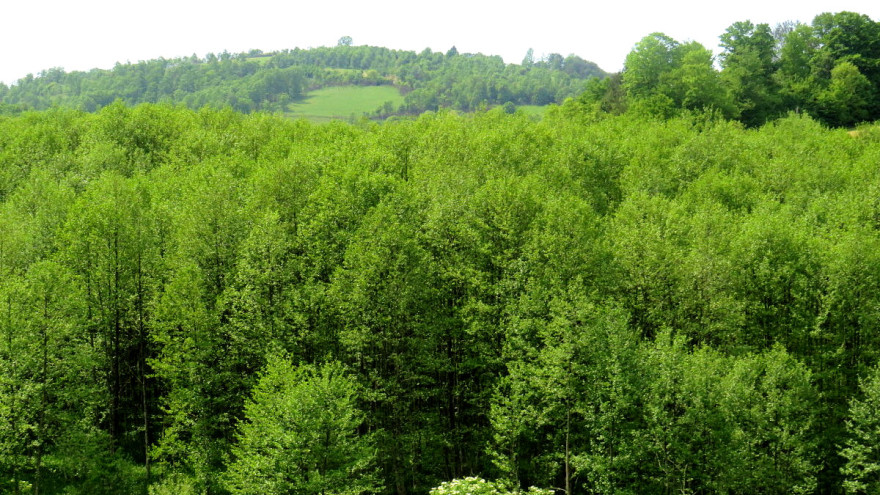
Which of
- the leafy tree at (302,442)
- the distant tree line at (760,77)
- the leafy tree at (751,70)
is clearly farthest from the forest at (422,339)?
the leafy tree at (751,70)

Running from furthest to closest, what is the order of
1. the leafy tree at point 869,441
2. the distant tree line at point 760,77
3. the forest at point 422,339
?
the distant tree line at point 760,77 < the leafy tree at point 869,441 < the forest at point 422,339

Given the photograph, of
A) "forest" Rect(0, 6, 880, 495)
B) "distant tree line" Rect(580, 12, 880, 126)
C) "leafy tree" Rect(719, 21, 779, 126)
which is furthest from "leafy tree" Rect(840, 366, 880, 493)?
"leafy tree" Rect(719, 21, 779, 126)

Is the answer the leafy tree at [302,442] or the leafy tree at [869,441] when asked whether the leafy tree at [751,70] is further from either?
the leafy tree at [302,442]

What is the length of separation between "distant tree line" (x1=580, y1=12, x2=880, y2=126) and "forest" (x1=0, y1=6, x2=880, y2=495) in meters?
70.5

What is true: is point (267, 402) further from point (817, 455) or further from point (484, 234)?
point (817, 455)

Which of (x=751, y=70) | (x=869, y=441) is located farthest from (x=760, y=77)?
(x=869, y=441)

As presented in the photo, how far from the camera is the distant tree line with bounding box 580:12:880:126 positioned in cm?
13212

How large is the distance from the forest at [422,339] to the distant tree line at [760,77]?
70.5 metres

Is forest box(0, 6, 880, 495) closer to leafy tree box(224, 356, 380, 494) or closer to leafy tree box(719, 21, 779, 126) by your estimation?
leafy tree box(224, 356, 380, 494)

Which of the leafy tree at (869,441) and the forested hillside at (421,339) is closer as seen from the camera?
the forested hillside at (421,339)

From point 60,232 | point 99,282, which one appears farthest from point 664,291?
point 60,232

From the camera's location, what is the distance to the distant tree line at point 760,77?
5202 inches

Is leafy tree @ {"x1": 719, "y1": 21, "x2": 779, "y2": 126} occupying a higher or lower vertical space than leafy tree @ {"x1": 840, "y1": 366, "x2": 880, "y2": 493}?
higher

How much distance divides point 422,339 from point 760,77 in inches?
4998
